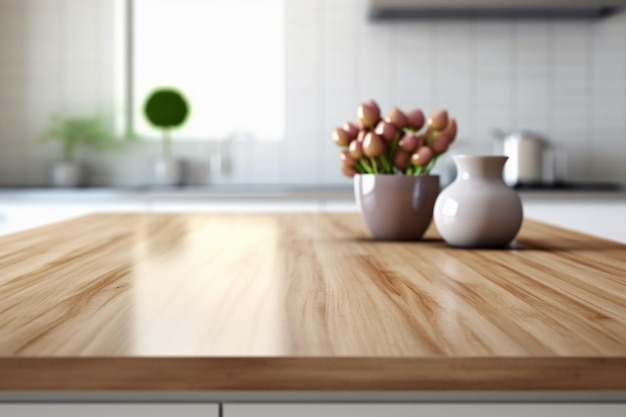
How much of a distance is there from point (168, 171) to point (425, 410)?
3.39m

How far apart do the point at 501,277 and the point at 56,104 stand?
3.43 meters

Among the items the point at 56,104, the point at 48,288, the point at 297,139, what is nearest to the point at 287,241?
the point at 48,288

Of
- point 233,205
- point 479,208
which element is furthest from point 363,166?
point 233,205

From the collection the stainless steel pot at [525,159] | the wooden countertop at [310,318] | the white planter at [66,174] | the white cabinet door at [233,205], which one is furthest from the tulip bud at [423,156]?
the white planter at [66,174]

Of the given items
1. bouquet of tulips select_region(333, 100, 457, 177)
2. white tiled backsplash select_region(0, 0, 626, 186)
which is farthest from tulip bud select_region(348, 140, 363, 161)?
white tiled backsplash select_region(0, 0, 626, 186)

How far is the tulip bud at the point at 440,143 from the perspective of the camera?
146 centimetres

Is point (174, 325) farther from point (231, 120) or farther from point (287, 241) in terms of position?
point (231, 120)

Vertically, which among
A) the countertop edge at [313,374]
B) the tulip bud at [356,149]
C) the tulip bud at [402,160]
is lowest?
the countertop edge at [313,374]

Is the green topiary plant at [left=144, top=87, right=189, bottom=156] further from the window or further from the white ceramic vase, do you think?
the white ceramic vase

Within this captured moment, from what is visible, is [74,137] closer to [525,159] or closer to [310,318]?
[525,159]

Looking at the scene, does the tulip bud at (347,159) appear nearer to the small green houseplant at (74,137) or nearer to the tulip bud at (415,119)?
the tulip bud at (415,119)

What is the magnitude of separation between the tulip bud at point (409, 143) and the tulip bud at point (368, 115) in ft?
0.22

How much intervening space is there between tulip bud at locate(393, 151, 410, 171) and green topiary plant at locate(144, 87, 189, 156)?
8.37 feet

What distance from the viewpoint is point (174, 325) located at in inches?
25.7
